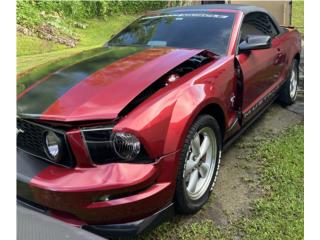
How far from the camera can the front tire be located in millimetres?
2711

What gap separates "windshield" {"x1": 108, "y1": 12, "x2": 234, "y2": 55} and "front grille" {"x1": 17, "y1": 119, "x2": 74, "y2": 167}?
1646 millimetres

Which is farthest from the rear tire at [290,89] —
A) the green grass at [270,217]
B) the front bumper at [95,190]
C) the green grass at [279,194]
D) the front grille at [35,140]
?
the front grille at [35,140]

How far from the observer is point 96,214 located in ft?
7.76

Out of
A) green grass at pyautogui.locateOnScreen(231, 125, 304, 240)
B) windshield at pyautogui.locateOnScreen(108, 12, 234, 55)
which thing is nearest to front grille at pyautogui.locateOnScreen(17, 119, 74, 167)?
green grass at pyautogui.locateOnScreen(231, 125, 304, 240)

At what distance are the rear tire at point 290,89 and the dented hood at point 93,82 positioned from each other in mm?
2371

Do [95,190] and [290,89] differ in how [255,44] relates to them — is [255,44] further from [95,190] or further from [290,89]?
[95,190]

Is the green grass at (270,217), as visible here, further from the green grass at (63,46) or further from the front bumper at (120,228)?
the green grass at (63,46)

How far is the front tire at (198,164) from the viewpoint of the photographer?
2711 millimetres

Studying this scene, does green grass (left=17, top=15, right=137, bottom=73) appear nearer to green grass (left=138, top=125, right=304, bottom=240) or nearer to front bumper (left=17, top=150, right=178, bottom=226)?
green grass (left=138, top=125, right=304, bottom=240)

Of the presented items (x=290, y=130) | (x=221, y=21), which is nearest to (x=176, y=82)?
(x=221, y=21)

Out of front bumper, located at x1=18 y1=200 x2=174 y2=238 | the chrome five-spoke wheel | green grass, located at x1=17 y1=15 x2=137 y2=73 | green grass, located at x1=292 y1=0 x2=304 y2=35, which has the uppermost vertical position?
green grass, located at x1=292 y1=0 x2=304 y2=35

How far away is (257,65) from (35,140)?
2351 mm

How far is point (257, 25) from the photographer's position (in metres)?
4.68

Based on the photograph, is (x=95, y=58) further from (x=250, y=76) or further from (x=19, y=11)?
(x=19, y=11)
